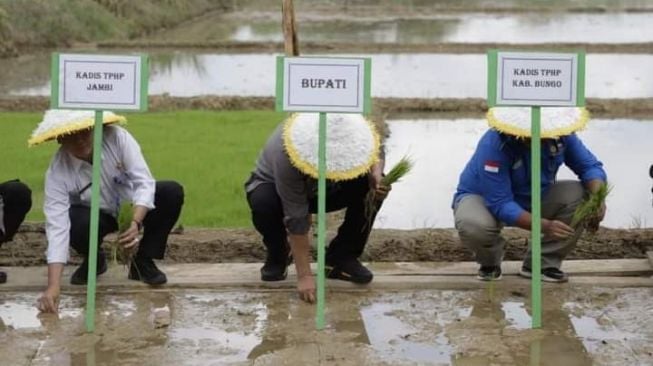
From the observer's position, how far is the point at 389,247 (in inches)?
216

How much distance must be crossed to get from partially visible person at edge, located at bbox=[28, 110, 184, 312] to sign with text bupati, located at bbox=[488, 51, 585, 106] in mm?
1464

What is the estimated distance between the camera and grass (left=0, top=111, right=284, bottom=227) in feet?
22.4

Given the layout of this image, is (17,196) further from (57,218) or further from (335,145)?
(335,145)

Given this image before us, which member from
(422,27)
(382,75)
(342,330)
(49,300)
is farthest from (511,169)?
(422,27)

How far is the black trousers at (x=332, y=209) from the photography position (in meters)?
4.58

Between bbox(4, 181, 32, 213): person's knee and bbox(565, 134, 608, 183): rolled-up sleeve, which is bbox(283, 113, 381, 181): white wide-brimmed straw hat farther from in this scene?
bbox(4, 181, 32, 213): person's knee

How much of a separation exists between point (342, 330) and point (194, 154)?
464 cm

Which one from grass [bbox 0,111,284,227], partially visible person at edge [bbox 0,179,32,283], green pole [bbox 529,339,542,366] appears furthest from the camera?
grass [bbox 0,111,284,227]

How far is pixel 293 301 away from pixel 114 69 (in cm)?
123

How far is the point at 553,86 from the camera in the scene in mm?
4074

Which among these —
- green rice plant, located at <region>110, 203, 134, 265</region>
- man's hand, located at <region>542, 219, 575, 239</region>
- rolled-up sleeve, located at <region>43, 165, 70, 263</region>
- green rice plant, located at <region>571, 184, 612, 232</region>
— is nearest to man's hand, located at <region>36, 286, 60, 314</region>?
rolled-up sleeve, located at <region>43, 165, 70, 263</region>

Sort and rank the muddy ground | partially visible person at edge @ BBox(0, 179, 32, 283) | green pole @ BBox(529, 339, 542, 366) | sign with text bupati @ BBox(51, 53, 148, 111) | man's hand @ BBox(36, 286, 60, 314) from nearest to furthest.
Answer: green pole @ BBox(529, 339, 542, 366)
sign with text bupati @ BBox(51, 53, 148, 111)
man's hand @ BBox(36, 286, 60, 314)
partially visible person at edge @ BBox(0, 179, 32, 283)
the muddy ground

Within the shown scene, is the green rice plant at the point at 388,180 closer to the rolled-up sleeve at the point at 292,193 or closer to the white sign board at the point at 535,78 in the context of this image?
the rolled-up sleeve at the point at 292,193

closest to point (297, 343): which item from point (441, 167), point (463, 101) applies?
point (441, 167)
